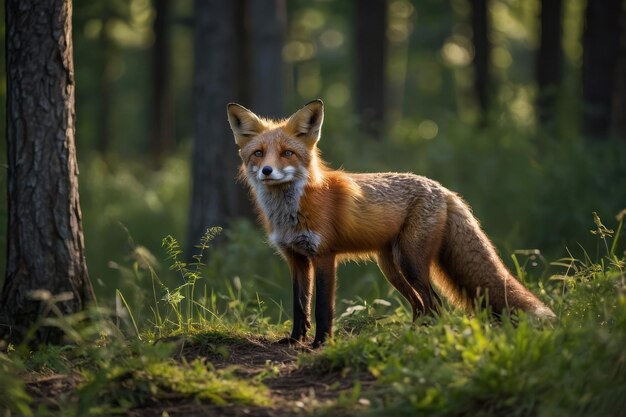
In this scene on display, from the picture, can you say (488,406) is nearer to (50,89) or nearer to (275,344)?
(275,344)

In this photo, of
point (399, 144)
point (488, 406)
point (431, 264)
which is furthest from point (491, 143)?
point (488, 406)

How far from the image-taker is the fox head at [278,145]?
17.9 ft

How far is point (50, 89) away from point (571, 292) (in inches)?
173

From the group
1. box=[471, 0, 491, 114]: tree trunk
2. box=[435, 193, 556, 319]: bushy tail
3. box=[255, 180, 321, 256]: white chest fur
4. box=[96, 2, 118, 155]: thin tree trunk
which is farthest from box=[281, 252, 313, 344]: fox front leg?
box=[471, 0, 491, 114]: tree trunk

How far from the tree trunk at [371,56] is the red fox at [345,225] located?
1146cm

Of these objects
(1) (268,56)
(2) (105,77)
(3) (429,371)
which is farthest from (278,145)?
(2) (105,77)

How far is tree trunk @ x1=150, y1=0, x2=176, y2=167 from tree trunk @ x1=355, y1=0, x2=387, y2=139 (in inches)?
226

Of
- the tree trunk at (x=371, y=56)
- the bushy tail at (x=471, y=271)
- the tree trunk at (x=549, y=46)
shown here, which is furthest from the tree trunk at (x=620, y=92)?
the bushy tail at (x=471, y=271)

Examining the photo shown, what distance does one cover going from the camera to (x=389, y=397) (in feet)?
13.1

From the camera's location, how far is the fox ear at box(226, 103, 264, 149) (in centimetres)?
587

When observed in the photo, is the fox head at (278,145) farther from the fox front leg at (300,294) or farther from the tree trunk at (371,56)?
the tree trunk at (371,56)

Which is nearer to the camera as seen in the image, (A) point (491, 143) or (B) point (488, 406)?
(B) point (488, 406)

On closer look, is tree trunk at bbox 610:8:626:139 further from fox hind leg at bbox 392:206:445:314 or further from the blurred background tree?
fox hind leg at bbox 392:206:445:314

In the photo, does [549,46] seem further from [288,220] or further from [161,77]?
[288,220]
